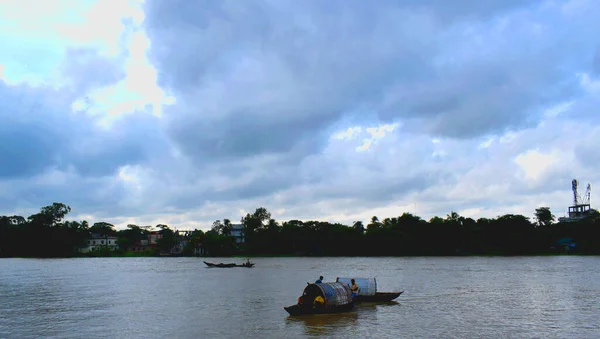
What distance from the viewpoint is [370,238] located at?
136125mm

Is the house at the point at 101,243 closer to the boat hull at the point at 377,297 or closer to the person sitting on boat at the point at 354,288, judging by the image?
the person sitting on boat at the point at 354,288

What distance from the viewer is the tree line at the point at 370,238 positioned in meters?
126

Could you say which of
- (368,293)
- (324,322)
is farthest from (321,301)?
(368,293)

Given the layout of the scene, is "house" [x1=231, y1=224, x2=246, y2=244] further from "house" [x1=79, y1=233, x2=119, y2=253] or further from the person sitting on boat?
the person sitting on boat

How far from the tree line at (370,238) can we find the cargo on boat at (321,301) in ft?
355

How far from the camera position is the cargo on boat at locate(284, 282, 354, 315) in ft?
88.1

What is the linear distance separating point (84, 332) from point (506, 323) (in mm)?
20170

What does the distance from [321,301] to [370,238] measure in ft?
364

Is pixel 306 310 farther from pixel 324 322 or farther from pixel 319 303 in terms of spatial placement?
pixel 324 322

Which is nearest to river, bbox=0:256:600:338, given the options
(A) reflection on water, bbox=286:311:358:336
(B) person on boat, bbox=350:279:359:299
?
(A) reflection on water, bbox=286:311:358:336

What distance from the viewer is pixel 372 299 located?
32.8 metres

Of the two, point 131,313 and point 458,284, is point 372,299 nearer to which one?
point 131,313

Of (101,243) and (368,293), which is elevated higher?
(101,243)

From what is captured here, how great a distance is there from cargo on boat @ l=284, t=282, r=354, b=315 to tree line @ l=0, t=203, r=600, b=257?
10818 centimetres
